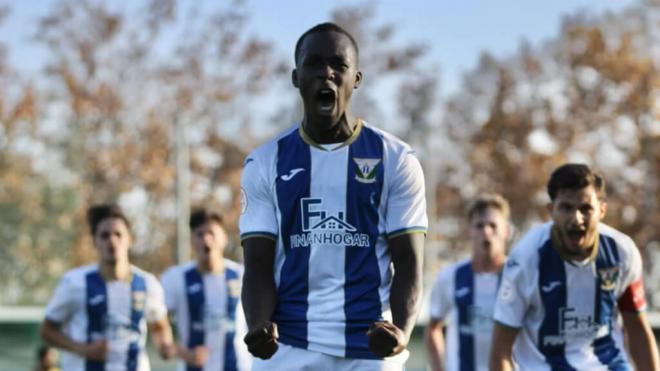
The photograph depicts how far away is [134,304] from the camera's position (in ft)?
35.9

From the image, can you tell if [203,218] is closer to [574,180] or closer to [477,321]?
[477,321]

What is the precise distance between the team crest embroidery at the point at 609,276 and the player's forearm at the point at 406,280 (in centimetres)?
226

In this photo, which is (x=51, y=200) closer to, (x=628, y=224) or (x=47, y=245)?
(x=47, y=245)

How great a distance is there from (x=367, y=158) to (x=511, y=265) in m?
2.25

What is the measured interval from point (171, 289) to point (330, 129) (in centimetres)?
727

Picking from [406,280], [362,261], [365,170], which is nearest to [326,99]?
[365,170]

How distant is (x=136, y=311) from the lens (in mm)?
10953

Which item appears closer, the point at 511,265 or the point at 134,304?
the point at 511,265

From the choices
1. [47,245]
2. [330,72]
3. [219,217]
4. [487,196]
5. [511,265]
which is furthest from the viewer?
[47,245]

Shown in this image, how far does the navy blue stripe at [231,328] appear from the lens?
12.1 meters

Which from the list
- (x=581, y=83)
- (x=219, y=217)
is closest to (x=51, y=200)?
(x=581, y=83)

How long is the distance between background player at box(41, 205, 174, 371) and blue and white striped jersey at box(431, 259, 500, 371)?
232 centimetres

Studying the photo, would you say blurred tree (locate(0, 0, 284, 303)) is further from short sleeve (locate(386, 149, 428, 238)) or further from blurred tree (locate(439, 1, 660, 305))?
short sleeve (locate(386, 149, 428, 238))

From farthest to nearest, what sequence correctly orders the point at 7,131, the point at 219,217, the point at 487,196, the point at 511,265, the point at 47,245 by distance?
the point at 47,245 → the point at 7,131 → the point at 219,217 → the point at 487,196 → the point at 511,265
